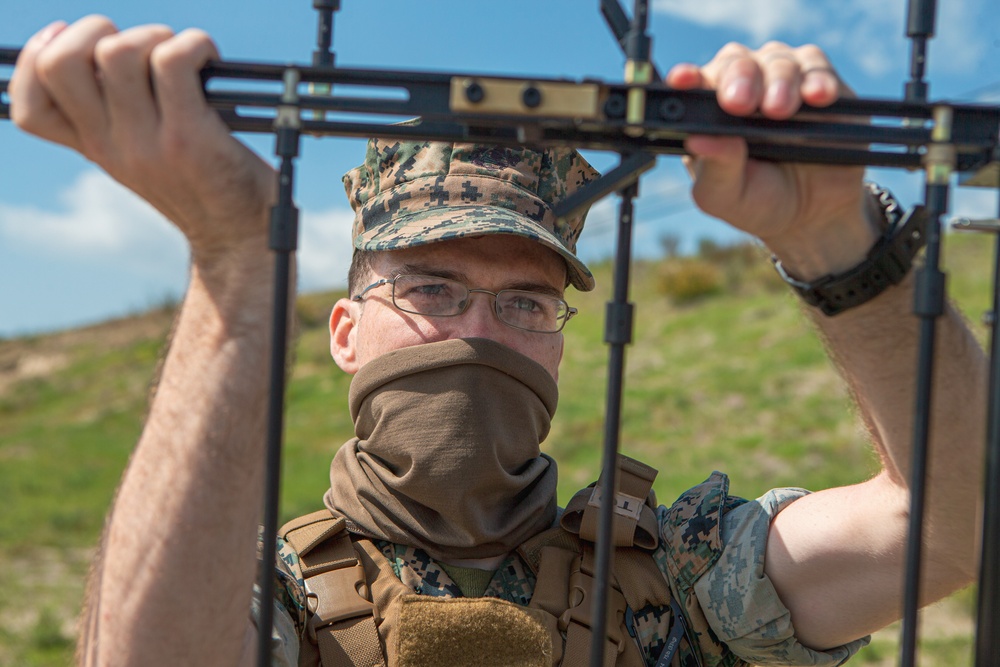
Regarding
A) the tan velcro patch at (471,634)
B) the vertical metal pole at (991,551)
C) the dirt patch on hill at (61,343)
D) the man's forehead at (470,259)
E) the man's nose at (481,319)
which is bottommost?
the dirt patch on hill at (61,343)

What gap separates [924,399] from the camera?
172 centimetres

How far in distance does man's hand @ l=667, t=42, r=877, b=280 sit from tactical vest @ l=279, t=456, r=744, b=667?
1.05 m

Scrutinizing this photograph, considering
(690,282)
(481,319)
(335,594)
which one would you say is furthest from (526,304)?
(690,282)

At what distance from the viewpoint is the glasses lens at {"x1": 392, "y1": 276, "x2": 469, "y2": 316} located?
2863mm

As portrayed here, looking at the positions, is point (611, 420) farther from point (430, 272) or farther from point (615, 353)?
point (430, 272)

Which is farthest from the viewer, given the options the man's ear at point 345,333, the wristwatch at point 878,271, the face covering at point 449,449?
the man's ear at point 345,333

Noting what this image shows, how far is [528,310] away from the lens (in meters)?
2.94

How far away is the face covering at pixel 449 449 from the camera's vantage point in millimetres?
2631

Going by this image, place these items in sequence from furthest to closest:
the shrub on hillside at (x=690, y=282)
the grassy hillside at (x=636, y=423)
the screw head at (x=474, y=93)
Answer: the shrub on hillside at (x=690, y=282), the grassy hillside at (x=636, y=423), the screw head at (x=474, y=93)

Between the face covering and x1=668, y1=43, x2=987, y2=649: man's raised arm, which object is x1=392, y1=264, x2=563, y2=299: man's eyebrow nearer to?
the face covering

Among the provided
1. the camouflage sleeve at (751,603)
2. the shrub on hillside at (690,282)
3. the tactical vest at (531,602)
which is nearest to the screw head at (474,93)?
the tactical vest at (531,602)

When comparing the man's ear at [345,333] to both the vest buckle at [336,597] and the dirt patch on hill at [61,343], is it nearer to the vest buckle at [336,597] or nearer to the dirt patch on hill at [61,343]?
the vest buckle at [336,597]

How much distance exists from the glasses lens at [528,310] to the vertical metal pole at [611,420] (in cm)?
109

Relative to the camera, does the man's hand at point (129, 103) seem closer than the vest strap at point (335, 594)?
Yes
